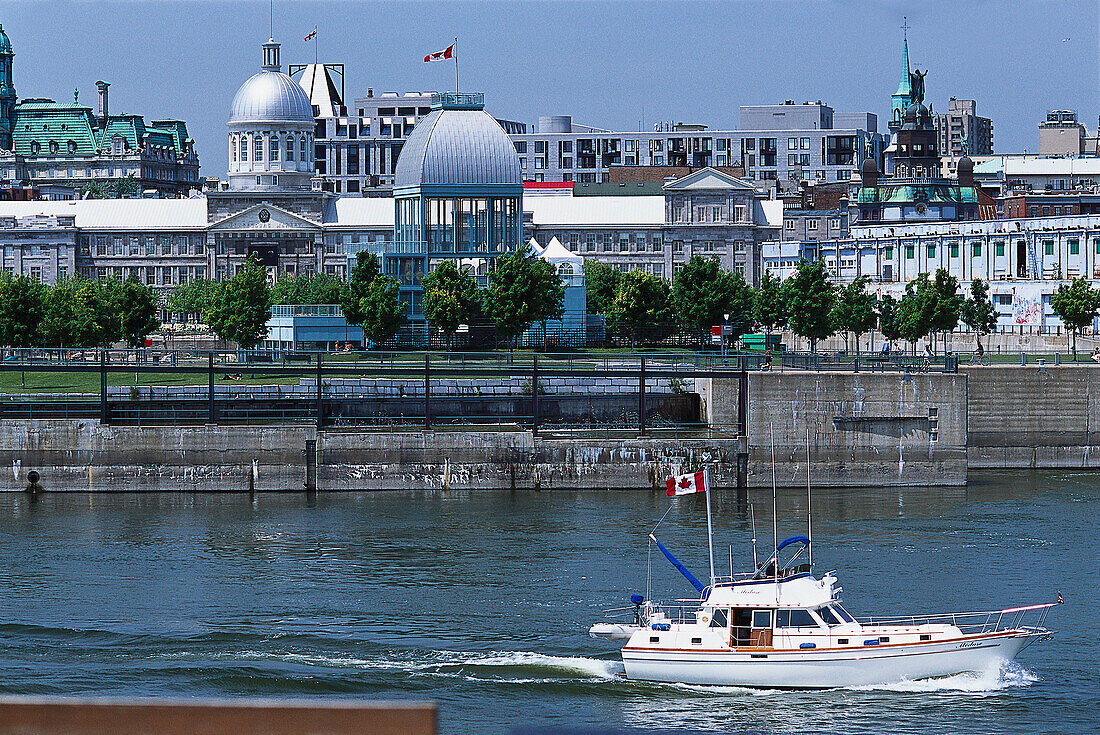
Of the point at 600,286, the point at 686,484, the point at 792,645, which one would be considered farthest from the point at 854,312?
the point at 792,645

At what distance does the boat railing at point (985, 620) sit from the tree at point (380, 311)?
61038mm

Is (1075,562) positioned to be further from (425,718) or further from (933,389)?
(425,718)

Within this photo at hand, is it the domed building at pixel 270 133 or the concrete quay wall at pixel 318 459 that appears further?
the domed building at pixel 270 133

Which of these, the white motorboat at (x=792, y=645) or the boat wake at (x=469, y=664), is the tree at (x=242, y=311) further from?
the white motorboat at (x=792, y=645)

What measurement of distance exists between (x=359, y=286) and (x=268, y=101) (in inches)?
2741

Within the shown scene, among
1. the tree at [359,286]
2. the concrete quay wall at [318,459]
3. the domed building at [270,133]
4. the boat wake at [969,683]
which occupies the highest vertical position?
the domed building at [270,133]

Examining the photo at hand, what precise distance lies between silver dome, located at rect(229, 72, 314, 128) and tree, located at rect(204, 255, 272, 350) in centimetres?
6073

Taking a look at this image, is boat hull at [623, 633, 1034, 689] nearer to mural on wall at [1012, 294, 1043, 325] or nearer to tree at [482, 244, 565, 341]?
tree at [482, 244, 565, 341]

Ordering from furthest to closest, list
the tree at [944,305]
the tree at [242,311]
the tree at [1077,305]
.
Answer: the tree at [1077,305] → the tree at [242,311] → the tree at [944,305]

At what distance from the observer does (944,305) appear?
100688mm

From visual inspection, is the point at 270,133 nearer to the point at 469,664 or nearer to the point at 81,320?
the point at 81,320

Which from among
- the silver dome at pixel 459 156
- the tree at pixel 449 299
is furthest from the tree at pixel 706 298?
the tree at pixel 449 299

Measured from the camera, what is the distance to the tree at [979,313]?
114 meters

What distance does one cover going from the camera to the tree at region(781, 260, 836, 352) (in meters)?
106
